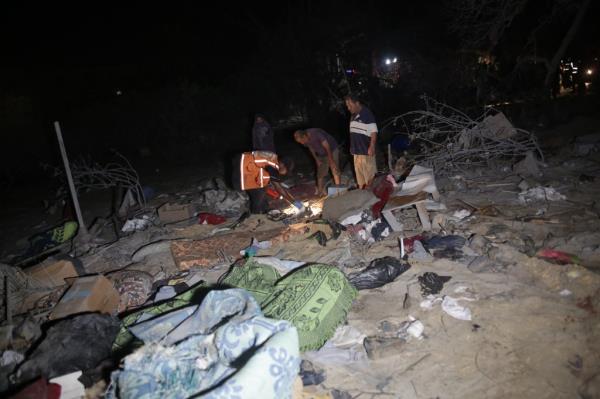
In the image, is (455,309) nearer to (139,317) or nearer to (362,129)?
(139,317)

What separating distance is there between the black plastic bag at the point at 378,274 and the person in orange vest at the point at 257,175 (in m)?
2.56

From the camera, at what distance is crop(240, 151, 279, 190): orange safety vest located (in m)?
6.39

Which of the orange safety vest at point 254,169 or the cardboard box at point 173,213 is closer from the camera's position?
the orange safety vest at point 254,169

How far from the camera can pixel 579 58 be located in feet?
54.4

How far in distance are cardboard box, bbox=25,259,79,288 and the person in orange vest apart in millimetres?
2739

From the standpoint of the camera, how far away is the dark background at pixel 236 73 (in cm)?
1380

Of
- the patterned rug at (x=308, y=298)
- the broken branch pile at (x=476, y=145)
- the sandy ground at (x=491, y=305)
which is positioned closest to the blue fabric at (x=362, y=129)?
the broken branch pile at (x=476, y=145)

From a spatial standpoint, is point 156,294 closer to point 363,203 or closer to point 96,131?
point 363,203

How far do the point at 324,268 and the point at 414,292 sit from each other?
3.21 feet

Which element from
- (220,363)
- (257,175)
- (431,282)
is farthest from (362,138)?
(220,363)

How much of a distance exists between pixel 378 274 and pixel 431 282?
55 centimetres

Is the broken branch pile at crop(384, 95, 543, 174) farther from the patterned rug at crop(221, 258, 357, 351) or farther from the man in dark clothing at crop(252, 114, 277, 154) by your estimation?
the patterned rug at crop(221, 258, 357, 351)

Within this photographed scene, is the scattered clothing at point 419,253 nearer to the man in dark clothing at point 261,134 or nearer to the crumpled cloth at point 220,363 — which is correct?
the crumpled cloth at point 220,363

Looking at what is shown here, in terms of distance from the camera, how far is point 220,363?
259cm
